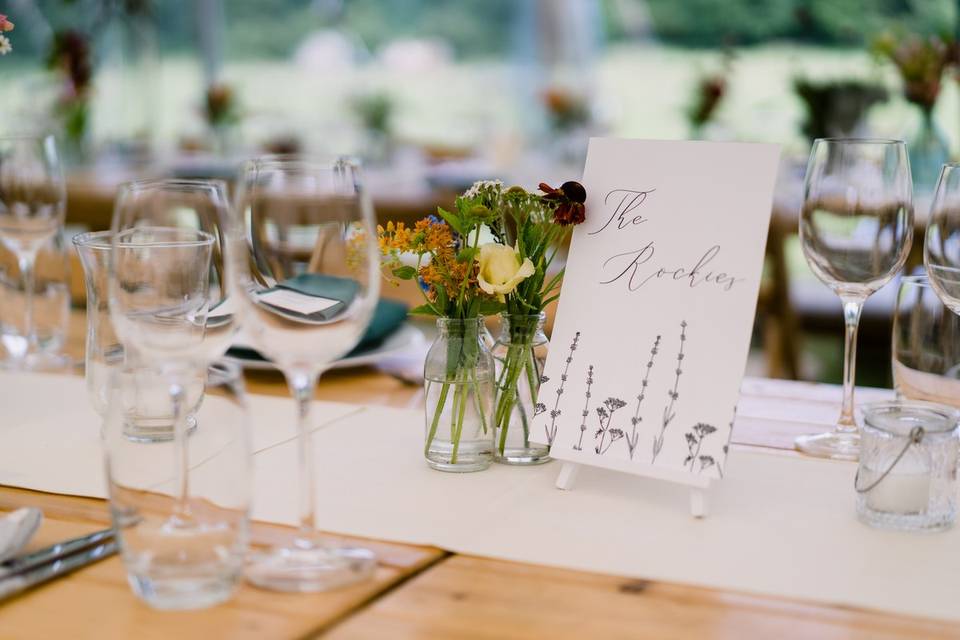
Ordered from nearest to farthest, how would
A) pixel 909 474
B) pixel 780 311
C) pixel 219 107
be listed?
pixel 909 474 < pixel 780 311 < pixel 219 107

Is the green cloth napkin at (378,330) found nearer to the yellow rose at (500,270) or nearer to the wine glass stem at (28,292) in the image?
the wine glass stem at (28,292)

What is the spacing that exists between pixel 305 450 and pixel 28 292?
0.82 m

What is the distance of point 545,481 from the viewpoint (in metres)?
0.88

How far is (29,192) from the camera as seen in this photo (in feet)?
4.09

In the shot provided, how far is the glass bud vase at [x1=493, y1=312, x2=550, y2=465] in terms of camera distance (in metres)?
0.92

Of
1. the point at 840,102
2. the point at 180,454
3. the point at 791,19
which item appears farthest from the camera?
the point at 791,19

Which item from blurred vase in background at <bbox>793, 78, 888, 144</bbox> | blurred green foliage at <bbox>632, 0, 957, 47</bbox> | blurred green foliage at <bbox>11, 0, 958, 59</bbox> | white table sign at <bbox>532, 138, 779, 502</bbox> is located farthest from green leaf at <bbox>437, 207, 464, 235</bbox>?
blurred green foliage at <bbox>11, 0, 958, 59</bbox>

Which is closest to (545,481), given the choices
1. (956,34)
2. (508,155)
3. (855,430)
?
(855,430)

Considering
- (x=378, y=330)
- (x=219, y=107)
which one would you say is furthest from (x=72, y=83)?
(x=378, y=330)

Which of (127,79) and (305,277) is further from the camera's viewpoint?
(127,79)

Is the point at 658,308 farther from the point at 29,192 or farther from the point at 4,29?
the point at 29,192

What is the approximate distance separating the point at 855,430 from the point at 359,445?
18.2 inches

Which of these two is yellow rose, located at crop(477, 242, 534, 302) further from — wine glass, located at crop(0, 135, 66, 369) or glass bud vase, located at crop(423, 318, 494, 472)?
wine glass, located at crop(0, 135, 66, 369)

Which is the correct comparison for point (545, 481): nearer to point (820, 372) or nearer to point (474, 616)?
point (474, 616)
